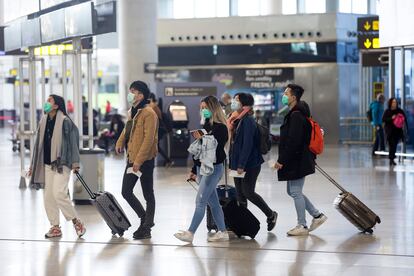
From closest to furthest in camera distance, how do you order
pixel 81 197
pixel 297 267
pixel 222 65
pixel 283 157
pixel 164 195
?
pixel 297 267, pixel 283 157, pixel 81 197, pixel 164 195, pixel 222 65

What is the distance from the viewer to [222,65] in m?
38.0

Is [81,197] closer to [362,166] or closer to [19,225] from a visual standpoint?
[19,225]

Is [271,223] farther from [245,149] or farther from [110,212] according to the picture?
[110,212]

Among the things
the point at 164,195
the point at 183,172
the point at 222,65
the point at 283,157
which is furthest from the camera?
the point at 222,65

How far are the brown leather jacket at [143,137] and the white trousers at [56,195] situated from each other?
0.85 meters

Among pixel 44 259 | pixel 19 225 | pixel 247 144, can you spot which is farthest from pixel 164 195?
pixel 44 259

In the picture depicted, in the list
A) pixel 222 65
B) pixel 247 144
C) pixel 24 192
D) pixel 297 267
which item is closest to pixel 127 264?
pixel 297 267

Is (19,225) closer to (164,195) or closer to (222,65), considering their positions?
(164,195)

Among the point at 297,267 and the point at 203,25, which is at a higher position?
the point at 203,25

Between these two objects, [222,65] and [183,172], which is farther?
[222,65]

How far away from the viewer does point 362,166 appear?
24391 millimetres

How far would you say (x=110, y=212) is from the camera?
1210 cm

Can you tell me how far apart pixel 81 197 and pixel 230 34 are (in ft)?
75.5

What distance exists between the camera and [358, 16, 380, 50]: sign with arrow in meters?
30.7
